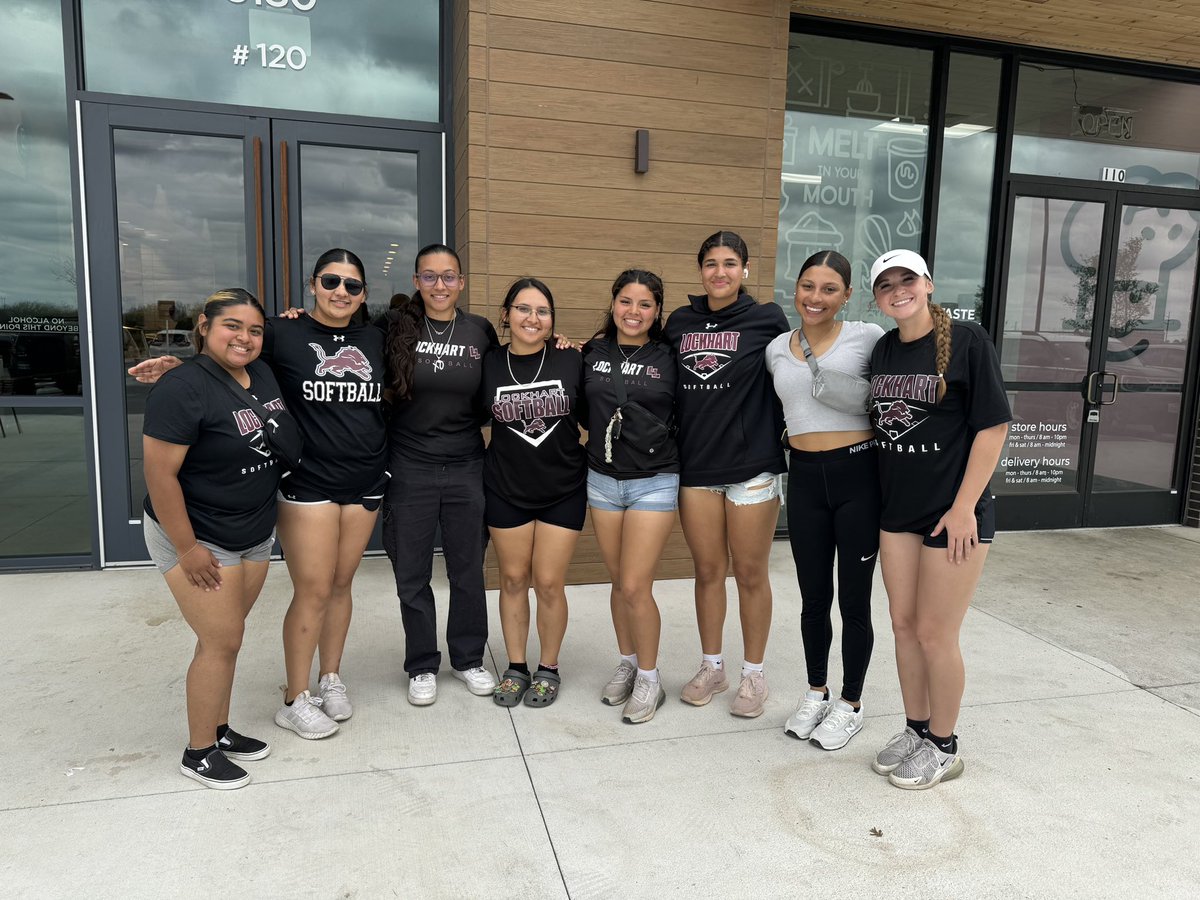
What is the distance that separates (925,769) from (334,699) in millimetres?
2073

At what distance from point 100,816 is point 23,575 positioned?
2.83m

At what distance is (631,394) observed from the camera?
9.42 ft

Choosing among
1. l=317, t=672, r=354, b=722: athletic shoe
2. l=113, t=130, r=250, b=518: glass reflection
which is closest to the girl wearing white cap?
l=317, t=672, r=354, b=722: athletic shoe

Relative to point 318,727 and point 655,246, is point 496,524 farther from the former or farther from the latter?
point 655,246

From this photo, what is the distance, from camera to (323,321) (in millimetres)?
2779

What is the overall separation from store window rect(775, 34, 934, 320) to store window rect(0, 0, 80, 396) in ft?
13.9

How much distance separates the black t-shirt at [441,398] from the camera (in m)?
2.91

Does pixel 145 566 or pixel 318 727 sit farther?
pixel 145 566

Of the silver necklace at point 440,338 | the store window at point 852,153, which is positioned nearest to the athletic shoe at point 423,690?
the silver necklace at point 440,338

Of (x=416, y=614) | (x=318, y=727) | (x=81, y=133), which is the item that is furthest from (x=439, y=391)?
(x=81, y=133)

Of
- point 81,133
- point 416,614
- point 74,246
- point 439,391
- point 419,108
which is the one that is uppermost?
point 419,108

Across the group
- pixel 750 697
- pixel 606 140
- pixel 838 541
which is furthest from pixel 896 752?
pixel 606 140

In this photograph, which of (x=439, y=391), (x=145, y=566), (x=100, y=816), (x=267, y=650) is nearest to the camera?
(x=100, y=816)

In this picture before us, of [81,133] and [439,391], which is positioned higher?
[81,133]
